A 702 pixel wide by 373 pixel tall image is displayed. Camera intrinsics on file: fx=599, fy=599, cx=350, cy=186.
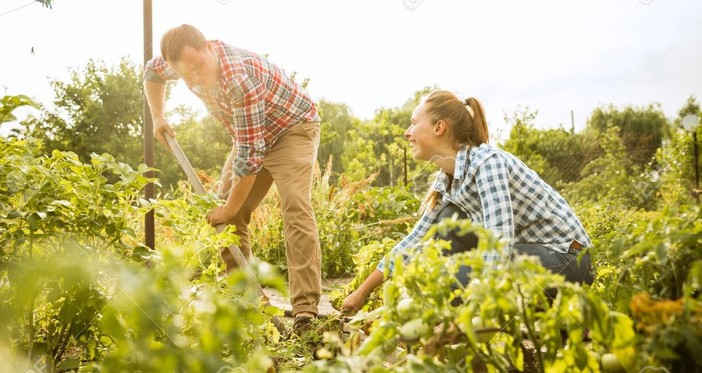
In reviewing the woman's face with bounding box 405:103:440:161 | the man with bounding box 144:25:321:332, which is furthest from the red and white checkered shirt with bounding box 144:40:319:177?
the woman's face with bounding box 405:103:440:161

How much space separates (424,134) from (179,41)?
3.89 feet

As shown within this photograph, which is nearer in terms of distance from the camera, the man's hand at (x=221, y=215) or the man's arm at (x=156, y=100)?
the man's hand at (x=221, y=215)

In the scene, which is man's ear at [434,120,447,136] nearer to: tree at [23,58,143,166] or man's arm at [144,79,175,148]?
man's arm at [144,79,175,148]

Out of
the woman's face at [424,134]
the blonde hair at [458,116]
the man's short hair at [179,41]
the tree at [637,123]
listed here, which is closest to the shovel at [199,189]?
the man's short hair at [179,41]

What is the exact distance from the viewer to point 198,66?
279 centimetres

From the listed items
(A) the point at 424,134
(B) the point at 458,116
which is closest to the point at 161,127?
(A) the point at 424,134

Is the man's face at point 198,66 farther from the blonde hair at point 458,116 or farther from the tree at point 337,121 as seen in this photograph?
the tree at point 337,121

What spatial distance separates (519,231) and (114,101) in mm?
18680

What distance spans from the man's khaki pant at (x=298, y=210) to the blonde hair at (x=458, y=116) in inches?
35.1

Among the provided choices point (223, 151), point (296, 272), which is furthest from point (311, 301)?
point (223, 151)

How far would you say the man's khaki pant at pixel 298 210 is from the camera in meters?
2.87

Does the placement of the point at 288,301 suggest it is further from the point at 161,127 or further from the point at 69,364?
the point at 69,364

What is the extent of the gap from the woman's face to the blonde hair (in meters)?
0.02

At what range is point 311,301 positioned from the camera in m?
2.84
